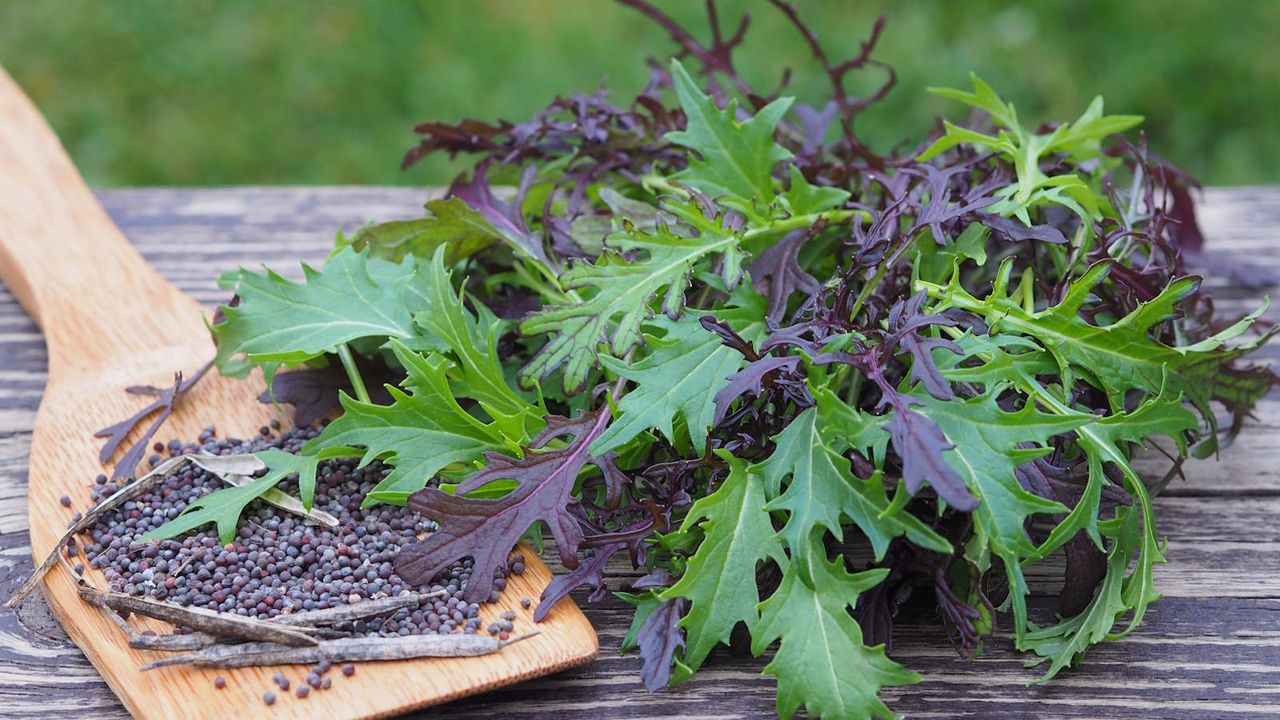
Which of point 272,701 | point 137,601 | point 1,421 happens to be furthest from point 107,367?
point 272,701

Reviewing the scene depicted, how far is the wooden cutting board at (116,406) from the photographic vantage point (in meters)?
1.35

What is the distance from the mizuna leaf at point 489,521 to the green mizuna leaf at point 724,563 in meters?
0.16

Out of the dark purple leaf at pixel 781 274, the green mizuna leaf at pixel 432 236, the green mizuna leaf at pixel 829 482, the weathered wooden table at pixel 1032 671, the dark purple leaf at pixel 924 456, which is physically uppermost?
the green mizuna leaf at pixel 432 236

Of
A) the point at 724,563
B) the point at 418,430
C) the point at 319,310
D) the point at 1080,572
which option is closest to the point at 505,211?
the point at 319,310

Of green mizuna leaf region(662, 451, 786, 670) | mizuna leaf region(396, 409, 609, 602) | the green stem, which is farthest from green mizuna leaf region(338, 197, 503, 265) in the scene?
green mizuna leaf region(662, 451, 786, 670)

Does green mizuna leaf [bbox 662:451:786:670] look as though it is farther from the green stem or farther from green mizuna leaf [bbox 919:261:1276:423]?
the green stem

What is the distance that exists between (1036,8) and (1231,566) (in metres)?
2.87

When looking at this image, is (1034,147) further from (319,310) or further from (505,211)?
(319,310)

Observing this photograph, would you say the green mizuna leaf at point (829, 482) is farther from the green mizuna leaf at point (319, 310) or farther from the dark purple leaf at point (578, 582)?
the green mizuna leaf at point (319, 310)

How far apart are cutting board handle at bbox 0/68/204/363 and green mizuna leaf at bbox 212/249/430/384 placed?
38 centimetres

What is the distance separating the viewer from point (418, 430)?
1.55 meters

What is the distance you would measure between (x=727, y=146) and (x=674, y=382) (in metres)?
0.46

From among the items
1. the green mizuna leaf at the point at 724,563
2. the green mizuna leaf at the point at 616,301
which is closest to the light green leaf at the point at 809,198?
the green mizuna leaf at the point at 616,301

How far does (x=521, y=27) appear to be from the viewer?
404 cm
